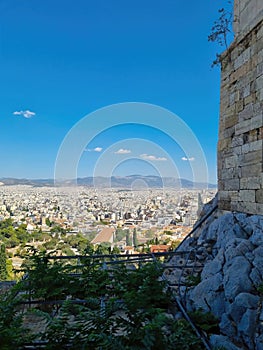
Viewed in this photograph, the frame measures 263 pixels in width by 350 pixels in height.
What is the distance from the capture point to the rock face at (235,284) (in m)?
2.78

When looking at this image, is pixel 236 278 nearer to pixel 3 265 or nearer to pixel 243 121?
pixel 243 121

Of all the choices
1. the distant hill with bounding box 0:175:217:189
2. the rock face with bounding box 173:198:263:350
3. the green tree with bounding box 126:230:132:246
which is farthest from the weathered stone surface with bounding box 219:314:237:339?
the distant hill with bounding box 0:175:217:189

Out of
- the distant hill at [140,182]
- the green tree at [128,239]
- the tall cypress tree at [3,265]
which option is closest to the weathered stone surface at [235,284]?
the green tree at [128,239]

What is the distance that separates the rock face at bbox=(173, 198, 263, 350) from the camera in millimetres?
2781

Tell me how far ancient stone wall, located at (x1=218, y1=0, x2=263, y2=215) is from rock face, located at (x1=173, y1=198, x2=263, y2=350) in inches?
16.5

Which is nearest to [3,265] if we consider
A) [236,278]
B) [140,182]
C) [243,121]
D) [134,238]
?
[134,238]

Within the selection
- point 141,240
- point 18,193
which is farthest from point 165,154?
point 18,193

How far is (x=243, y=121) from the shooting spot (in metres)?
4.81

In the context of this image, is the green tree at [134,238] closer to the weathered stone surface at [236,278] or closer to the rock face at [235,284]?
the rock face at [235,284]

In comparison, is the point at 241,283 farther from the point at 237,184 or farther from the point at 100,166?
the point at 100,166

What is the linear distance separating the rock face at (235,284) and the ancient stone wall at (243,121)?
16.5 inches

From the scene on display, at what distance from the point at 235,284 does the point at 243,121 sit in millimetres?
2652

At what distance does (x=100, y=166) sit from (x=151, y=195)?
1432 millimetres

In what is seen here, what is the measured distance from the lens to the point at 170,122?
9.14m
